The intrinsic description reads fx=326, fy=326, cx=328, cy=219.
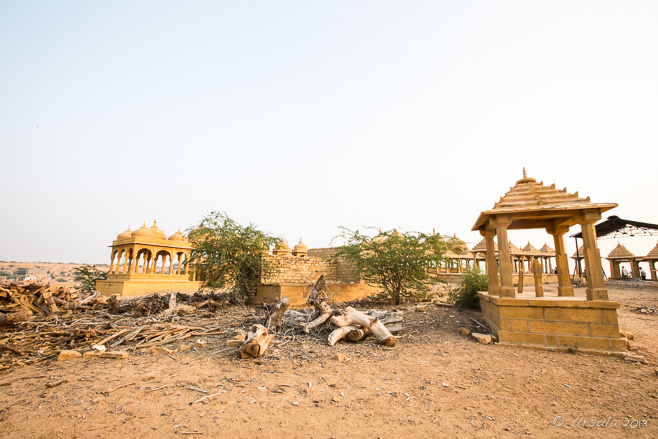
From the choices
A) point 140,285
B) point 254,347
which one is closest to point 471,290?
point 254,347

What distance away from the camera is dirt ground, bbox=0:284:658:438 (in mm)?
3256

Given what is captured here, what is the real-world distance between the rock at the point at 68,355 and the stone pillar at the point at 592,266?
9.09m

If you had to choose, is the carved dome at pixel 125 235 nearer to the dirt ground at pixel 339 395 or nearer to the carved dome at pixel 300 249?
the carved dome at pixel 300 249

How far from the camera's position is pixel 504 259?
22.3ft

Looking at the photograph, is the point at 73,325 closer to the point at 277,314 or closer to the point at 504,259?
the point at 277,314

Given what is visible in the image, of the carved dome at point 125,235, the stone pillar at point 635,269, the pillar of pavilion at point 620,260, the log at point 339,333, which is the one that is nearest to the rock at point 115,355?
the log at point 339,333

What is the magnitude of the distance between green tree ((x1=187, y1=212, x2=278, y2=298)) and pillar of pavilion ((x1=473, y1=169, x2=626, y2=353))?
8.00 meters

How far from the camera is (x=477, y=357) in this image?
18.0 ft

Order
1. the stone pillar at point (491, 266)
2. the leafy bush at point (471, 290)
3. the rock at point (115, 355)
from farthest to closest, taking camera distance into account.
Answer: the leafy bush at point (471, 290)
the stone pillar at point (491, 266)
the rock at point (115, 355)

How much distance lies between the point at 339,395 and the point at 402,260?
7.68m

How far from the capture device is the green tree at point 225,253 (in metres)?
11.5

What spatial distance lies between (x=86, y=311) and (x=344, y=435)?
845cm

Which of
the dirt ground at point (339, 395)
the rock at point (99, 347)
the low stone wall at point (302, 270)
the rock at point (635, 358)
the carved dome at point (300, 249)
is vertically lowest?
the dirt ground at point (339, 395)

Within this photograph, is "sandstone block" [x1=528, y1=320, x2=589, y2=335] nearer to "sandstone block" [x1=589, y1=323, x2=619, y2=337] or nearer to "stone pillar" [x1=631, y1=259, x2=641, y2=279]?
"sandstone block" [x1=589, y1=323, x2=619, y2=337]
